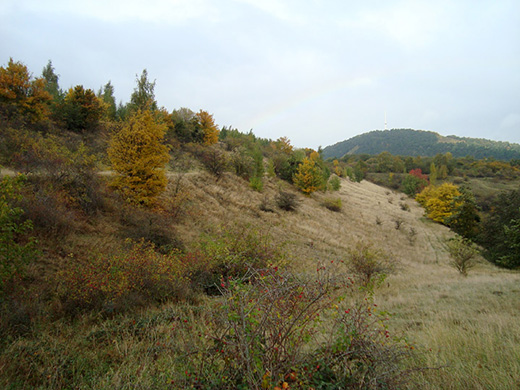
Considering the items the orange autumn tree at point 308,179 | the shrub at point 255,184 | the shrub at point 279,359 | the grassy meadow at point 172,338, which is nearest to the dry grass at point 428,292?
the grassy meadow at point 172,338

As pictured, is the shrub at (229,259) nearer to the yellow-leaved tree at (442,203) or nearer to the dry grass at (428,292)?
the dry grass at (428,292)

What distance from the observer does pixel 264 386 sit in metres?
1.86

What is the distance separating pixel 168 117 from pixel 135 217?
94.3ft

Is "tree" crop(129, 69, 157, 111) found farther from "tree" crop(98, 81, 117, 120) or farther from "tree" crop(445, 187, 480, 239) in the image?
"tree" crop(445, 187, 480, 239)

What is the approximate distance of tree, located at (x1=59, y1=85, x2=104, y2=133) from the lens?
26.5 m

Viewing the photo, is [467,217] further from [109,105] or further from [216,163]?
[109,105]

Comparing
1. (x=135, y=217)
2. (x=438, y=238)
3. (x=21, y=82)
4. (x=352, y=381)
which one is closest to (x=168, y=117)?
(x=21, y=82)

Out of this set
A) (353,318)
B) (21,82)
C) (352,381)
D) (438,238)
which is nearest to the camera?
(352,381)

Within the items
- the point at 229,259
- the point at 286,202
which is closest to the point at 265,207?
the point at 286,202

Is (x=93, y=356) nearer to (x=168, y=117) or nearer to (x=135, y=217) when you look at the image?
(x=135, y=217)

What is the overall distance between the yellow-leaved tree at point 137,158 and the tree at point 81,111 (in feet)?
56.6

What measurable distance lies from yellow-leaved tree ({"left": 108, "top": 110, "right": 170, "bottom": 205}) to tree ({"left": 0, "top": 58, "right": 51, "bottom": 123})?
14.4m

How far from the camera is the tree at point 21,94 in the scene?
21.6 metres

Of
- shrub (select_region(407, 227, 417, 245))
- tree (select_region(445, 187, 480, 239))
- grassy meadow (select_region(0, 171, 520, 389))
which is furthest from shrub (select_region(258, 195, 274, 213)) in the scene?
tree (select_region(445, 187, 480, 239))
